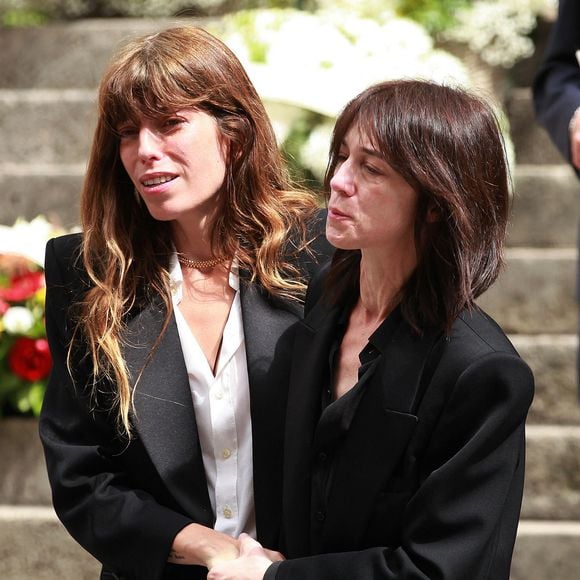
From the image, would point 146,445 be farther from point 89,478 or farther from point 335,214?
point 335,214

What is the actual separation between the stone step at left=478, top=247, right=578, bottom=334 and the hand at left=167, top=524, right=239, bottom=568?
6.91ft

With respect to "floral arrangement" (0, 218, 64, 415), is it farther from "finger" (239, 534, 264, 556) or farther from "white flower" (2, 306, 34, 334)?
"finger" (239, 534, 264, 556)

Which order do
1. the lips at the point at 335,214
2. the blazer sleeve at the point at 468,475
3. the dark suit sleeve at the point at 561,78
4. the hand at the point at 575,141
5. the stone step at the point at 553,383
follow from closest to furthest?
the blazer sleeve at the point at 468,475 → the lips at the point at 335,214 → the hand at the point at 575,141 → the dark suit sleeve at the point at 561,78 → the stone step at the point at 553,383

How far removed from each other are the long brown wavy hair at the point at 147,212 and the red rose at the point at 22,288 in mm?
1318

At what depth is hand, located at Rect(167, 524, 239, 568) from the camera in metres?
1.95

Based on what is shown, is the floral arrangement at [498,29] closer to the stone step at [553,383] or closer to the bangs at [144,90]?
the stone step at [553,383]

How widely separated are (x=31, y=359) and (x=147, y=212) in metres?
1.40

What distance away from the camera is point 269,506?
6.81ft

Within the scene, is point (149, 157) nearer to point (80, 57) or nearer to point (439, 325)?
point (439, 325)

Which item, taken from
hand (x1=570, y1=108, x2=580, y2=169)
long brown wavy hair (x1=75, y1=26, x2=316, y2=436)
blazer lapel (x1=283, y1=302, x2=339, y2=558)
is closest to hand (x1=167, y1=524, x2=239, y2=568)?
blazer lapel (x1=283, y1=302, x2=339, y2=558)

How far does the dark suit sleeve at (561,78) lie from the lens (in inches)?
97.6

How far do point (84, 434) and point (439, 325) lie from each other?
0.77 m

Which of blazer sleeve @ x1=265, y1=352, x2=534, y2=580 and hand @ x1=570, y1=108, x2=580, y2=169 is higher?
hand @ x1=570, y1=108, x2=580, y2=169

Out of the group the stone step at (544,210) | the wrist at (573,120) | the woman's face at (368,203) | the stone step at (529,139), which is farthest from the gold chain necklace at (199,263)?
the stone step at (529,139)
